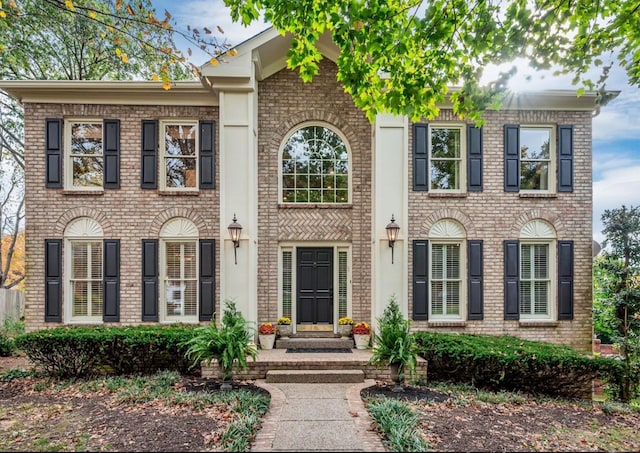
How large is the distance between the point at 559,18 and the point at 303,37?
412 cm

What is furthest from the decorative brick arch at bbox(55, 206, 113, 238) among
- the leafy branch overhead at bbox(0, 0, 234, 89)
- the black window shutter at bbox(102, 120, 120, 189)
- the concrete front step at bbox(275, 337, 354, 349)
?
the concrete front step at bbox(275, 337, 354, 349)

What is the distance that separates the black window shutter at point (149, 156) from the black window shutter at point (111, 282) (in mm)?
1589

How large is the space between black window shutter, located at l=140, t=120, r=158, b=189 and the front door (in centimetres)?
375

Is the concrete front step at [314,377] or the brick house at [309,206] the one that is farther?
the brick house at [309,206]

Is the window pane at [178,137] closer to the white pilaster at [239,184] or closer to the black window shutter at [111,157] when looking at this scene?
the black window shutter at [111,157]

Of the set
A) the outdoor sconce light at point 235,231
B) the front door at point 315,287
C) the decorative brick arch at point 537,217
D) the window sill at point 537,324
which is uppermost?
the decorative brick arch at point 537,217

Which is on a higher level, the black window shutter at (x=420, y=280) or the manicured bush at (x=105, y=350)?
the black window shutter at (x=420, y=280)

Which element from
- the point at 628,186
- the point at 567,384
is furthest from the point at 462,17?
the point at 567,384

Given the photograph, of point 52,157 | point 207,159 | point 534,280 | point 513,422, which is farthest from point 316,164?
point 513,422

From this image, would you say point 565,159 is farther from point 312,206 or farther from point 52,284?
point 52,284

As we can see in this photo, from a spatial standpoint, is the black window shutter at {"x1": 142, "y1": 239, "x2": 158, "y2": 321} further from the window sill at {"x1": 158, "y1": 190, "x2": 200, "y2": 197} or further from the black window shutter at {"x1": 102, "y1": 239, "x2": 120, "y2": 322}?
the window sill at {"x1": 158, "y1": 190, "x2": 200, "y2": 197}

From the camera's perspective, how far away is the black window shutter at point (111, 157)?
320 inches

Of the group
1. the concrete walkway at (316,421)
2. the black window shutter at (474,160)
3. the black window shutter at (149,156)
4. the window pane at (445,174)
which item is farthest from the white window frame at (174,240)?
the black window shutter at (474,160)

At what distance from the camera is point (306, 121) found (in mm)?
8477
